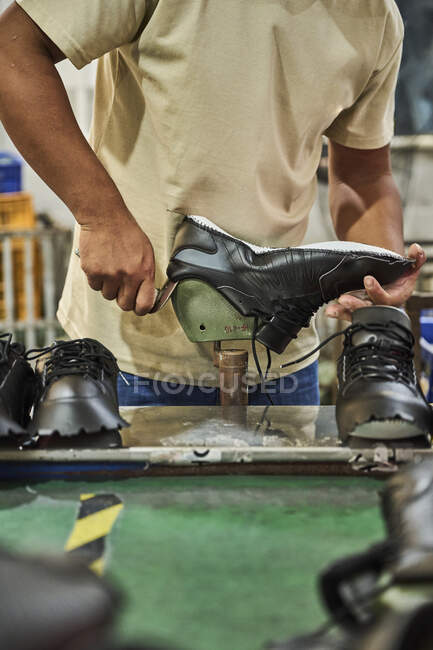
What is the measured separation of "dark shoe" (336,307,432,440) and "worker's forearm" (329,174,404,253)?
1.56 feet

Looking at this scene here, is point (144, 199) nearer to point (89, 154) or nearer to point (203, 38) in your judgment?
point (89, 154)

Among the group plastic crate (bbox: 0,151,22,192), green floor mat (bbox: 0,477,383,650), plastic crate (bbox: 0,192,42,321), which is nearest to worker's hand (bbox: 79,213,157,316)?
green floor mat (bbox: 0,477,383,650)

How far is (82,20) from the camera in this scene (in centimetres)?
102

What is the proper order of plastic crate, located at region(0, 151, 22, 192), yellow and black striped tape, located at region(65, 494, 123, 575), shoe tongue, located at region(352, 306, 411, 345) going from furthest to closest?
plastic crate, located at region(0, 151, 22, 192), shoe tongue, located at region(352, 306, 411, 345), yellow and black striped tape, located at region(65, 494, 123, 575)

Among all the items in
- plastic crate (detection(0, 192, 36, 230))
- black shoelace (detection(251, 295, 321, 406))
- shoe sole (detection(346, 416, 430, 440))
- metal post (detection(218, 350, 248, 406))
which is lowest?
shoe sole (detection(346, 416, 430, 440))

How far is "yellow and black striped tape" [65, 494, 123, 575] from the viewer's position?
615mm

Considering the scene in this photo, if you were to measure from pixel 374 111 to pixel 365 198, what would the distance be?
0.18 metres

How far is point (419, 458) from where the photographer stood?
0.80 meters

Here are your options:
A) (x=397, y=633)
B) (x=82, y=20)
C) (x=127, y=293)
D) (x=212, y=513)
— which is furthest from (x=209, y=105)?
(x=397, y=633)

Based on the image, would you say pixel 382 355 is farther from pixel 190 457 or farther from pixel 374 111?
pixel 374 111

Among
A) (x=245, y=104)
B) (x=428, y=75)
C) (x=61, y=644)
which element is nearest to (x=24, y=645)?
(x=61, y=644)

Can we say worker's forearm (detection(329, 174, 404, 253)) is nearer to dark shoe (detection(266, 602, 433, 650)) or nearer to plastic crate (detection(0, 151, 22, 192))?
dark shoe (detection(266, 602, 433, 650))

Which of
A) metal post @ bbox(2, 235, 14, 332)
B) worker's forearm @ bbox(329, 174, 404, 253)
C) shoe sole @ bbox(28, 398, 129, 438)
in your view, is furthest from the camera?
metal post @ bbox(2, 235, 14, 332)

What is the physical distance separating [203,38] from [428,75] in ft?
9.78
